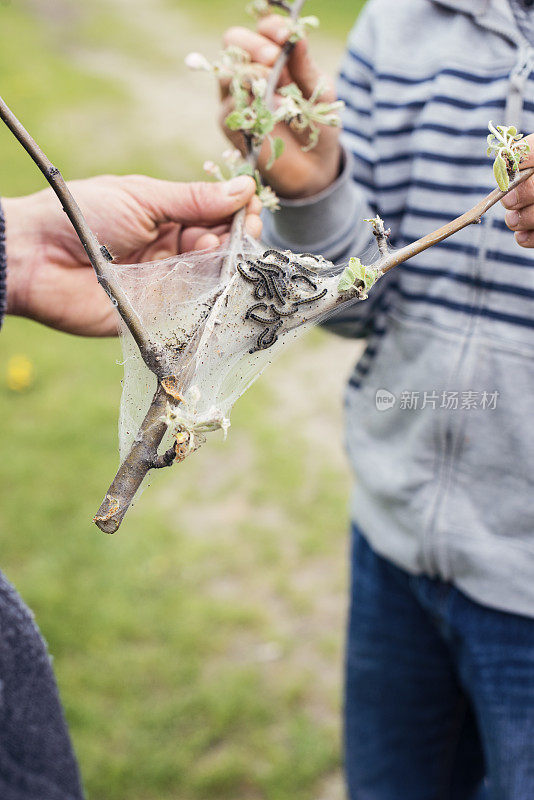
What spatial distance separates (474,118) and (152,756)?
2.33 metres

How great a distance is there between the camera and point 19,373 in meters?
4.40

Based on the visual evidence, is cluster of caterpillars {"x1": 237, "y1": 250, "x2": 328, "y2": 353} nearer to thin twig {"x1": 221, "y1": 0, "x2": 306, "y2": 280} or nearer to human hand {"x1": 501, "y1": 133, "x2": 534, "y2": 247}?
thin twig {"x1": 221, "y1": 0, "x2": 306, "y2": 280}

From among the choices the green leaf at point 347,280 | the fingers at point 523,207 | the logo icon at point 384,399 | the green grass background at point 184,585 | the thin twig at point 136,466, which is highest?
the fingers at point 523,207

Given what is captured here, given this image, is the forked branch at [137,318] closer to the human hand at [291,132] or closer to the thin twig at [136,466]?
the thin twig at [136,466]

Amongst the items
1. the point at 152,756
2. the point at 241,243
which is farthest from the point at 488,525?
the point at 152,756

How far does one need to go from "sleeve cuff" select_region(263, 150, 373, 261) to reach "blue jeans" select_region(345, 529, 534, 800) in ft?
2.74

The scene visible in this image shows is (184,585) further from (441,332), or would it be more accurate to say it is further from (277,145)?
(277,145)

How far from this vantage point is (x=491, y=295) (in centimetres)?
155

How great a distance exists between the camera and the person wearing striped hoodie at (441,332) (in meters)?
1.54

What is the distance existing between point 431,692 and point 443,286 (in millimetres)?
1115

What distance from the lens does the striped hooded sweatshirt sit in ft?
5.03

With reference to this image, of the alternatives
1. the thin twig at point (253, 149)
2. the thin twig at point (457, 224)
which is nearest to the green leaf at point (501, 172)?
the thin twig at point (457, 224)

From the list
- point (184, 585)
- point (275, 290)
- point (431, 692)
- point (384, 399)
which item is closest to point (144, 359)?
point (275, 290)

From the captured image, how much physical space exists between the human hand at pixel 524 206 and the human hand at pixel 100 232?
496 mm
